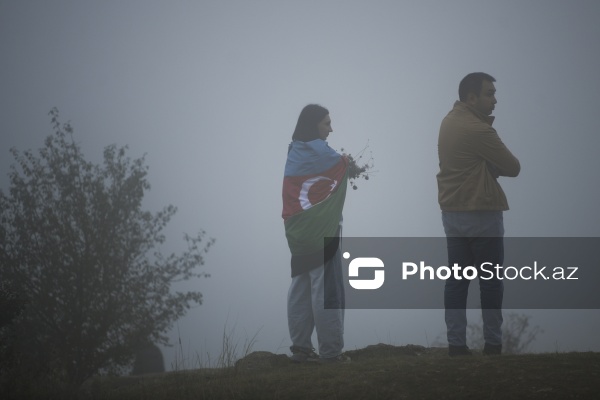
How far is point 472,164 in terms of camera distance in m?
5.13

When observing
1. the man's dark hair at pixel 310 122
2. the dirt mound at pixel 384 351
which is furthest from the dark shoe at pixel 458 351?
the man's dark hair at pixel 310 122

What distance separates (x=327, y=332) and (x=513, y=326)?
2280 cm

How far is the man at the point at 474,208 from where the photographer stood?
491 cm

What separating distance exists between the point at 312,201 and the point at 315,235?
35cm

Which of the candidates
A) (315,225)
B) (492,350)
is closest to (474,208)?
(492,350)

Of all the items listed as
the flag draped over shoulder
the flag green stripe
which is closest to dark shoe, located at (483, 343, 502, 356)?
the flag draped over shoulder

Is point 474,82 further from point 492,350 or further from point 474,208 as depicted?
point 492,350

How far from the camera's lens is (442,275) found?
259 inches

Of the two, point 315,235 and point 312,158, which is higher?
point 312,158

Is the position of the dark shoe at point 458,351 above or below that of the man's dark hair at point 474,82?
below

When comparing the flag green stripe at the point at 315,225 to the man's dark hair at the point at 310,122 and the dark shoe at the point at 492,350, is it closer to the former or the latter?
the man's dark hair at the point at 310,122

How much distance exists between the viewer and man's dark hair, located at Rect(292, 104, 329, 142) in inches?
235

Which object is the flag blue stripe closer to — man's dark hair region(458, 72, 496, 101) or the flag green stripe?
the flag green stripe

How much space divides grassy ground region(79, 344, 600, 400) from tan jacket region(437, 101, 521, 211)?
135 centimetres
